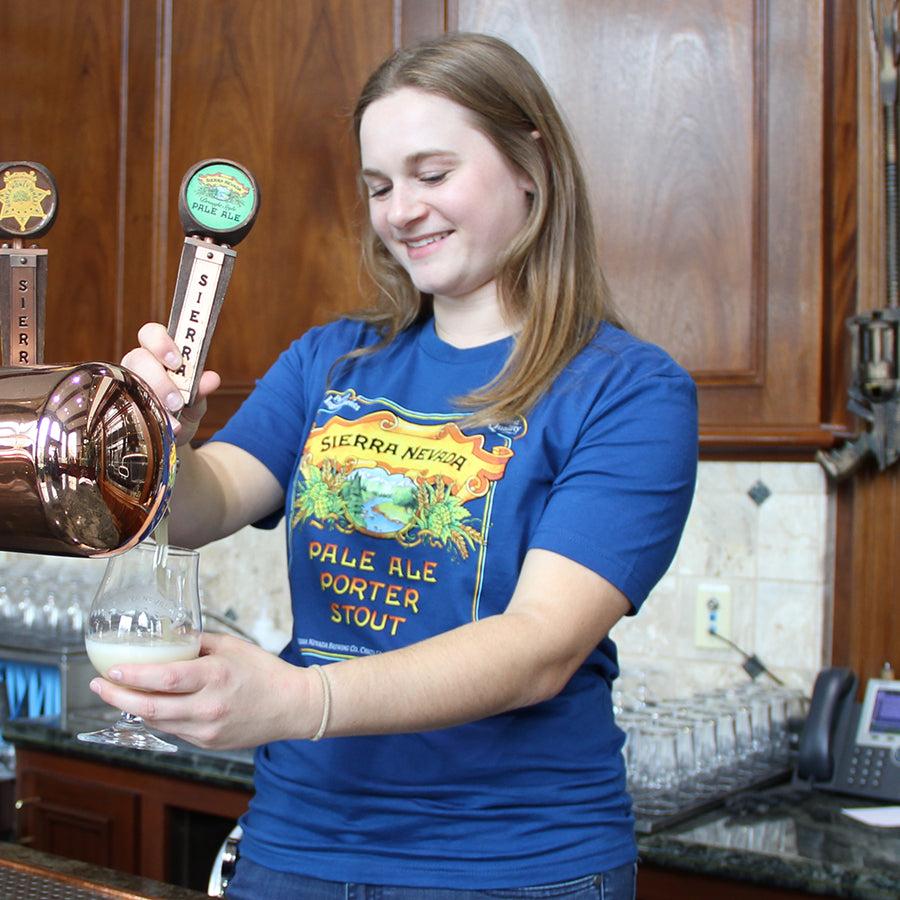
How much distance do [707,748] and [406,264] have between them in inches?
36.2

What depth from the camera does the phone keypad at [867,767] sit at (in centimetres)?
184

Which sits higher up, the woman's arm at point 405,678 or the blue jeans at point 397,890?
the woman's arm at point 405,678

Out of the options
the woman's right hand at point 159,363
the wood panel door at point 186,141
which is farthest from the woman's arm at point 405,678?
the wood panel door at point 186,141

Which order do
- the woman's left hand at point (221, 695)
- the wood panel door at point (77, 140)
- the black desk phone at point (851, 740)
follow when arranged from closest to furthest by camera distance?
1. the woman's left hand at point (221, 695)
2. the black desk phone at point (851, 740)
3. the wood panel door at point (77, 140)

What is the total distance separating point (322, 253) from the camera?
231cm

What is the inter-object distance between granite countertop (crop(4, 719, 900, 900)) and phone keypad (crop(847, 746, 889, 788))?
0.10ft

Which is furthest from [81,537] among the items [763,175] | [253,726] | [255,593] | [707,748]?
[255,593]

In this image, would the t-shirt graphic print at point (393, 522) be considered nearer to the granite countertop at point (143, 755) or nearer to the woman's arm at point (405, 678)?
the woman's arm at point (405, 678)

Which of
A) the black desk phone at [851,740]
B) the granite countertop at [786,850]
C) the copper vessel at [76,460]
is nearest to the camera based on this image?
the copper vessel at [76,460]

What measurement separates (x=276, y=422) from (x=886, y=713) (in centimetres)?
105

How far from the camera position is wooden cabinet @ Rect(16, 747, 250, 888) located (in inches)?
81.6

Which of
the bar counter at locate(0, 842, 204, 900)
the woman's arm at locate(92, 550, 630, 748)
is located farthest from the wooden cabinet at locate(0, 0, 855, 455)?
the bar counter at locate(0, 842, 204, 900)

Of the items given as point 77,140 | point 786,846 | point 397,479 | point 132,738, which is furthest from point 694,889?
point 77,140

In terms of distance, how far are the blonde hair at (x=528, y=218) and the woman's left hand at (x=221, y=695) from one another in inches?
16.0
